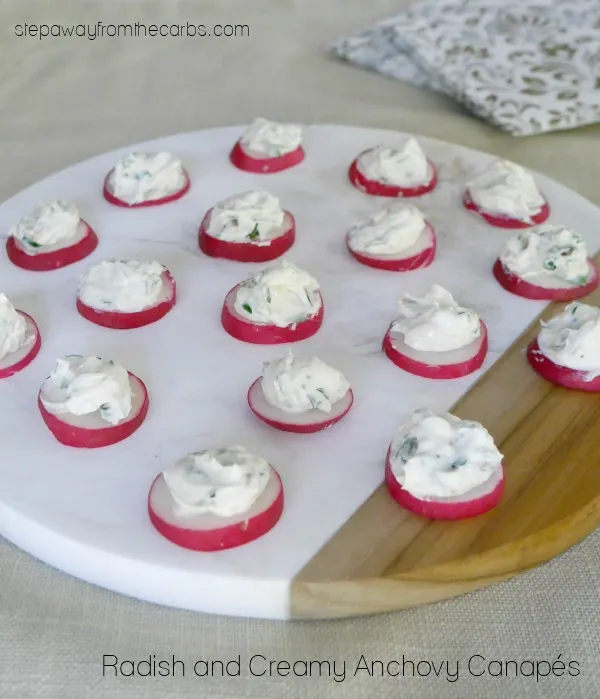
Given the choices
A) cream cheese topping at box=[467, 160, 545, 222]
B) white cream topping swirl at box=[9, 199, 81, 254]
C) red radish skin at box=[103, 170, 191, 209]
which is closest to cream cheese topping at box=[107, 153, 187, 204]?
red radish skin at box=[103, 170, 191, 209]

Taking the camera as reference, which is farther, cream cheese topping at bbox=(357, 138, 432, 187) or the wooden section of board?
cream cheese topping at bbox=(357, 138, 432, 187)

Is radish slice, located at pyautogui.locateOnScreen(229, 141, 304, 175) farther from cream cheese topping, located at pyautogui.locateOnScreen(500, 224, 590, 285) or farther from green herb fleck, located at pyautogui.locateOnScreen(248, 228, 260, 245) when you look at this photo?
cream cheese topping, located at pyautogui.locateOnScreen(500, 224, 590, 285)

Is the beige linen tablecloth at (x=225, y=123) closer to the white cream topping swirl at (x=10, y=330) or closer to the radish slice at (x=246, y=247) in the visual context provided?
the white cream topping swirl at (x=10, y=330)

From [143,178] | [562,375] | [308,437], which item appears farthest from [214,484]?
[143,178]

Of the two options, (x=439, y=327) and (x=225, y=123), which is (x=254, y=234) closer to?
(x=439, y=327)

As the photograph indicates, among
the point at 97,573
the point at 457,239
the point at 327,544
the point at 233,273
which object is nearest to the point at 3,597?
the point at 97,573

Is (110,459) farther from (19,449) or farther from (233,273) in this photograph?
(233,273)
